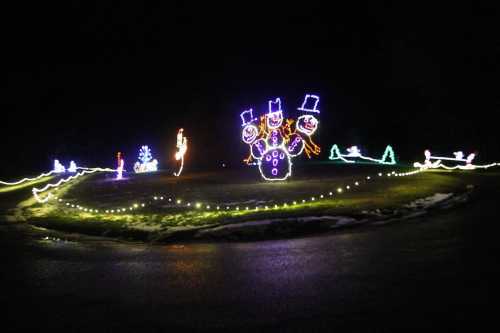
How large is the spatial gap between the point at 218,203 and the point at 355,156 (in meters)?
24.5

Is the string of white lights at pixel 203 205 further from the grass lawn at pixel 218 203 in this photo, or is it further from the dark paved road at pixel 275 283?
the dark paved road at pixel 275 283

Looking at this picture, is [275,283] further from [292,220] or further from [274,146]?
[274,146]

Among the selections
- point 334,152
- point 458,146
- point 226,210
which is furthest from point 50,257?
point 334,152

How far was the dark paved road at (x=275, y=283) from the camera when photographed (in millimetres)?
5832

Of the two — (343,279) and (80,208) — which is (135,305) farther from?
(80,208)

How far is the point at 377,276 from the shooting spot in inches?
283

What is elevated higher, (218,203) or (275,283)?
(218,203)

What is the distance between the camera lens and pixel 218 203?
1700cm

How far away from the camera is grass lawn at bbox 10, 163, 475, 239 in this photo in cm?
1337

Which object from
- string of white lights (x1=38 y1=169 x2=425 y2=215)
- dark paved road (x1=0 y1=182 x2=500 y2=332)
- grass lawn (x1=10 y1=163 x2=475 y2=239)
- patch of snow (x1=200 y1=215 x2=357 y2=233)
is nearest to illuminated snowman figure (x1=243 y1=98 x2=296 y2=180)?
grass lawn (x1=10 y1=163 x2=475 y2=239)

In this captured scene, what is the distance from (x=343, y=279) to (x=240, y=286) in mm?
1407

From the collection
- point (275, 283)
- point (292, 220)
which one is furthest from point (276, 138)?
point (275, 283)

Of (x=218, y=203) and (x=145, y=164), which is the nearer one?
(x=218, y=203)

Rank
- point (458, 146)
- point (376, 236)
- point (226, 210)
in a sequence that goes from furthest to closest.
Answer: point (458, 146) < point (226, 210) < point (376, 236)
